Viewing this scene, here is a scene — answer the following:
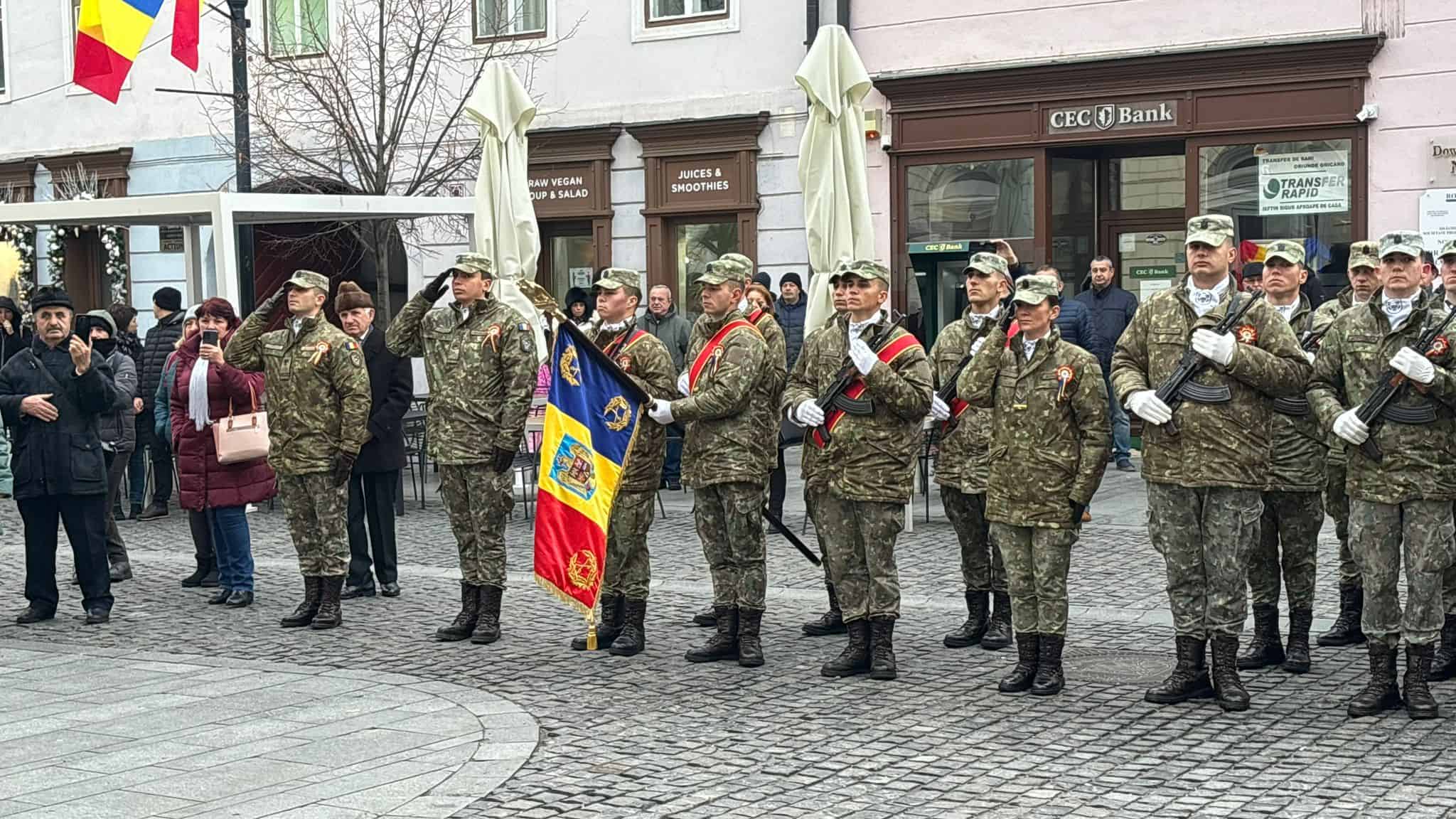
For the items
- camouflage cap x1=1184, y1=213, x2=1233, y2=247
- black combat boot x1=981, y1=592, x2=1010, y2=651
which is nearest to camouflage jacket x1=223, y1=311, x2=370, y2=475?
black combat boot x1=981, y1=592, x2=1010, y2=651

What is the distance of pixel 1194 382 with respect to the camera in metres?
7.78

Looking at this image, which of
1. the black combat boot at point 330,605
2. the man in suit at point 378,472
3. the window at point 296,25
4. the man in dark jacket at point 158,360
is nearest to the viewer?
the black combat boot at point 330,605

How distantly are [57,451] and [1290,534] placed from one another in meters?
6.48

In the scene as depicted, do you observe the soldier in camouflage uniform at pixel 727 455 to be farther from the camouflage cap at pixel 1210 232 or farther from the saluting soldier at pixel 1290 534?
the saluting soldier at pixel 1290 534

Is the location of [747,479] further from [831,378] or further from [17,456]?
[17,456]

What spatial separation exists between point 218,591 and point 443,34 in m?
12.5

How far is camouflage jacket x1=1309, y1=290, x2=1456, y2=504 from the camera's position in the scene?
7.46 metres

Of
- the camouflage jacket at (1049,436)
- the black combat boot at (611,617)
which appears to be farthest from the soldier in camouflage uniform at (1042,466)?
the black combat boot at (611,617)

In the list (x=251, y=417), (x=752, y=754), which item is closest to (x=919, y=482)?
(x=251, y=417)

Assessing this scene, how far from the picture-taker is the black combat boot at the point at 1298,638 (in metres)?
8.49

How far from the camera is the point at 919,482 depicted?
50.1 ft

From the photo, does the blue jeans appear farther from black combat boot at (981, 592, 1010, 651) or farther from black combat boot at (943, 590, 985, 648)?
black combat boot at (981, 592, 1010, 651)

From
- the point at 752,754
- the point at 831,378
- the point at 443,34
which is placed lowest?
the point at 752,754

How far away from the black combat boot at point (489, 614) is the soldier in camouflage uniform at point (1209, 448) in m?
3.42
